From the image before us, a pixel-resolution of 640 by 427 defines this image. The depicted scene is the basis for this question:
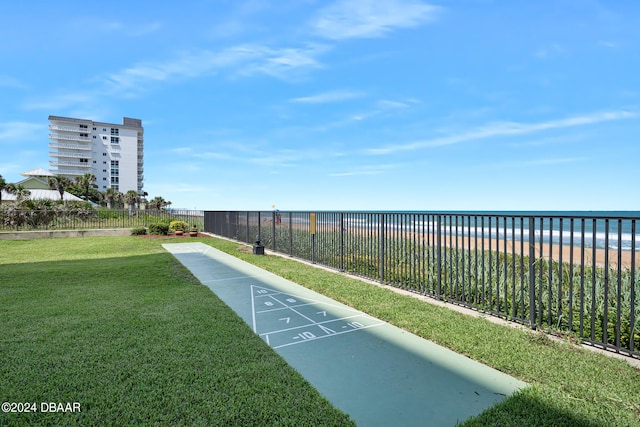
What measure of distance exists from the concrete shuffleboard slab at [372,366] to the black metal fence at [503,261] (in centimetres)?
153

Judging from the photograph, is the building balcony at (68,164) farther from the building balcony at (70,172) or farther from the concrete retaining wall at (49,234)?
the concrete retaining wall at (49,234)

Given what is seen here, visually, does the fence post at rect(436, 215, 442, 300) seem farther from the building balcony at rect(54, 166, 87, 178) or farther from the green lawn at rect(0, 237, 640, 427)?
the building balcony at rect(54, 166, 87, 178)

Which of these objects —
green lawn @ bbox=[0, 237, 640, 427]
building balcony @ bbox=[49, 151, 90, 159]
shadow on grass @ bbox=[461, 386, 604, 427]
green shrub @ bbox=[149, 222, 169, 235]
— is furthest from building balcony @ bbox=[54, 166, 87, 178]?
shadow on grass @ bbox=[461, 386, 604, 427]

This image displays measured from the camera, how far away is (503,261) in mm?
4859

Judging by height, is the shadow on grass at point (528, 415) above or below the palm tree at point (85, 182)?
below

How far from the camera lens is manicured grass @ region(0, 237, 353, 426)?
2.12 metres

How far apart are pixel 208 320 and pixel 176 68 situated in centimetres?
1261

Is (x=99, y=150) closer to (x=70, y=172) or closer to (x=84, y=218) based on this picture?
(x=70, y=172)

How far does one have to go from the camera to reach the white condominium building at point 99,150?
84.1 metres

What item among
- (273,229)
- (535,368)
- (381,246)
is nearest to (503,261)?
(381,246)

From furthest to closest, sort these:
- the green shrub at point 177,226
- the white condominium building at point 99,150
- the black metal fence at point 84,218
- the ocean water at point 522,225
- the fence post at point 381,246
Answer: the white condominium building at point 99,150
the green shrub at point 177,226
the black metal fence at point 84,218
the fence post at point 381,246
the ocean water at point 522,225

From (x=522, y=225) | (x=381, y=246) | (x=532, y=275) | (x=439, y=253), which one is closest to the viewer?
(x=532, y=275)

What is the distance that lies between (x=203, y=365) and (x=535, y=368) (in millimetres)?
2937

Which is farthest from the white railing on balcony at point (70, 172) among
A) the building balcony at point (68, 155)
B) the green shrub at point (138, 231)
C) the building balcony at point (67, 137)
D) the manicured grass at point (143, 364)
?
the manicured grass at point (143, 364)
